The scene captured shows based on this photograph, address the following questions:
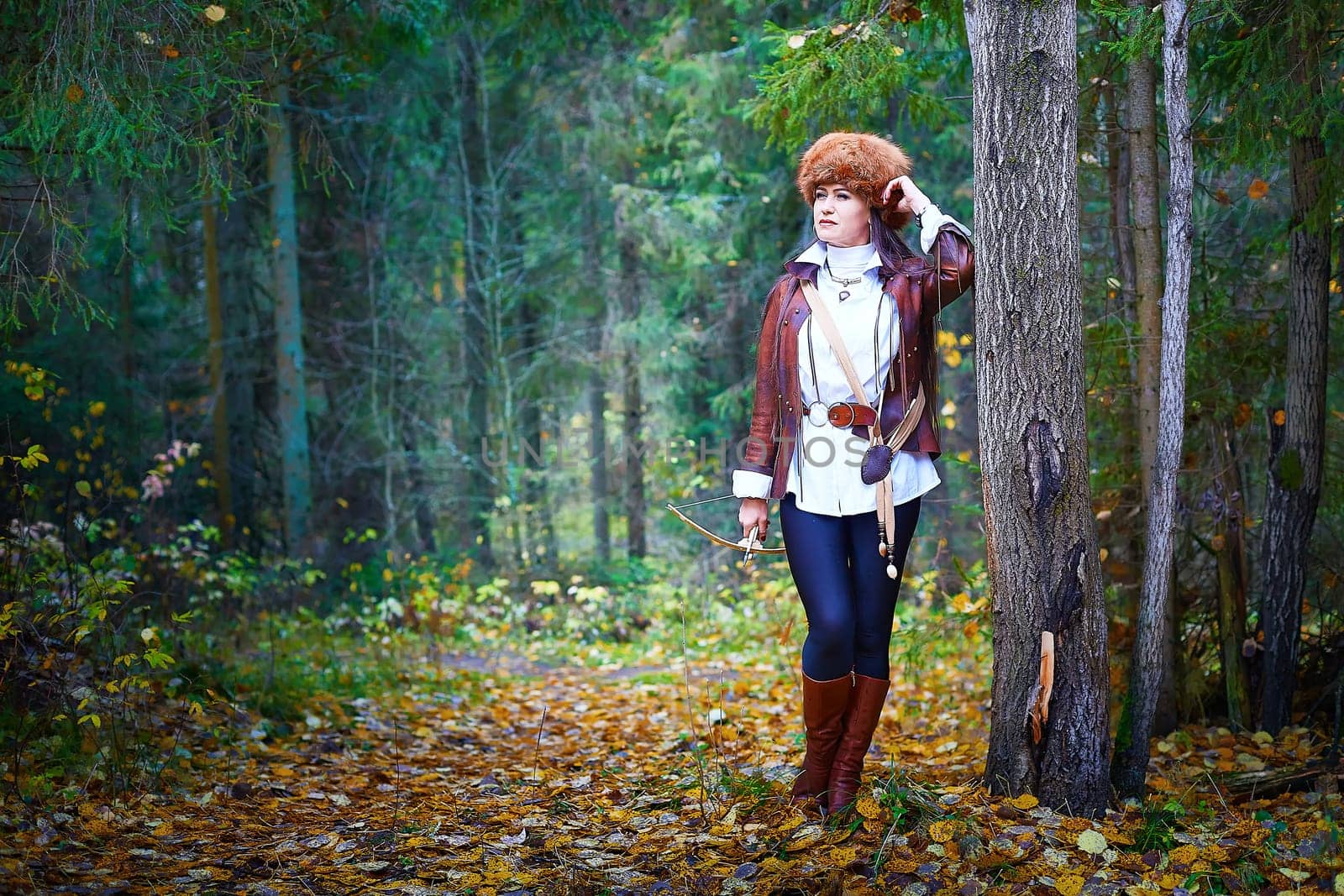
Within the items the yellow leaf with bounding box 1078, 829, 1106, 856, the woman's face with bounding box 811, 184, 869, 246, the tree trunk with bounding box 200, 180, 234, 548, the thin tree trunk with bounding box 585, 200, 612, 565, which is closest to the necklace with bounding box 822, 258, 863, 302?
the woman's face with bounding box 811, 184, 869, 246

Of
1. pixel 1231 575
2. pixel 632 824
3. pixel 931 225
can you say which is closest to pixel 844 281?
pixel 931 225

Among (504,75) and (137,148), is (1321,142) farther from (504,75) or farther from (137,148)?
(504,75)

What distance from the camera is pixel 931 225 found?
3.87m

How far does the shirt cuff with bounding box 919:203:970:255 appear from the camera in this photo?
385cm

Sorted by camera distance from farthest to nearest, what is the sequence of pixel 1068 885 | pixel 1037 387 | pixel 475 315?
pixel 475 315 → pixel 1037 387 → pixel 1068 885

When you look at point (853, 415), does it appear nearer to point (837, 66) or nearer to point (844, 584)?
point (844, 584)

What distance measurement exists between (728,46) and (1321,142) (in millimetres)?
9128

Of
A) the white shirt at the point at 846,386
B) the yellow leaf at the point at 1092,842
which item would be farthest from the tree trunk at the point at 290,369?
the yellow leaf at the point at 1092,842

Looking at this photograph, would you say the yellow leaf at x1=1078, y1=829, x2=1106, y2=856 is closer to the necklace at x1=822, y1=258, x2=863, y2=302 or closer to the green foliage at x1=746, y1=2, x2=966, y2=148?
the necklace at x1=822, y1=258, x2=863, y2=302

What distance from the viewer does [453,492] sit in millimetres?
15750

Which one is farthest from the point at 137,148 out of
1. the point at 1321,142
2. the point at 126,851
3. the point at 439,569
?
the point at 439,569

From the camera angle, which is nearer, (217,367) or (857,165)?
(857,165)

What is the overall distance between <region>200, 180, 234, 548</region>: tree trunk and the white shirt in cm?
921

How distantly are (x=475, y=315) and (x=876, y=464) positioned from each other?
38.4ft
